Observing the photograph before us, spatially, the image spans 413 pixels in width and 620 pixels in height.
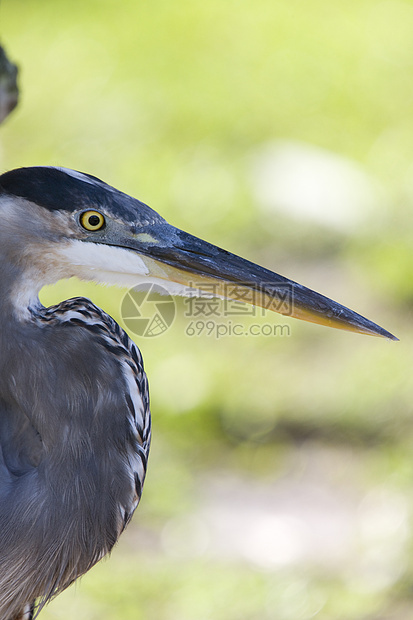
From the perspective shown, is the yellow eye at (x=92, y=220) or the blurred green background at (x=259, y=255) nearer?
the yellow eye at (x=92, y=220)

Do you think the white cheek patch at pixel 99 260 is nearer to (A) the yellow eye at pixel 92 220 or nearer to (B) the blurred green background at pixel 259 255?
(A) the yellow eye at pixel 92 220

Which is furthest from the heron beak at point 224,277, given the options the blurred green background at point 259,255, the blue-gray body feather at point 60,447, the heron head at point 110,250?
the blurred green background at point 259,255

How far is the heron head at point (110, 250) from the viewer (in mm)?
1474

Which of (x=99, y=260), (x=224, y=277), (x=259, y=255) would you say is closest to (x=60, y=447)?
(x=99, y=260)

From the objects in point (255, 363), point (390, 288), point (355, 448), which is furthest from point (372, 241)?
point (355, 448)

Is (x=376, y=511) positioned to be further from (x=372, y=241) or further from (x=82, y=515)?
(x=372, y=241)

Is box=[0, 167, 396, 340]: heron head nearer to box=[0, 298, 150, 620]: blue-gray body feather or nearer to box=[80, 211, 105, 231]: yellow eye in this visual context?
box=[80, 211, 105, 231]: yellow eye

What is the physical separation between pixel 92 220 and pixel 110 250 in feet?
0.24

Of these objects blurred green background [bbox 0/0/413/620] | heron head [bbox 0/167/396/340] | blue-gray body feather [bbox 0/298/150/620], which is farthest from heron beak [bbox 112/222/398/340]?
blurred green background [bbox 0/0/413/620]

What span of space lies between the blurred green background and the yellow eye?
1.48 m

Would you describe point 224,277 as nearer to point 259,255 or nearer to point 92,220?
point 92,220

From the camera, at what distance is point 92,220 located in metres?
1.51

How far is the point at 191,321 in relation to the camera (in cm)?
370

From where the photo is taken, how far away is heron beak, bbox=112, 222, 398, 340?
5.14 ft
